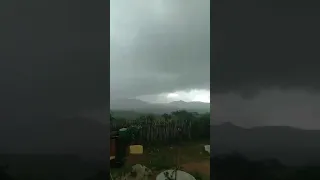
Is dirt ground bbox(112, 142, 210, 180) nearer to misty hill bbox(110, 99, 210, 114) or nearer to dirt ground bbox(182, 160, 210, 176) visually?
dirt ground bbox(182, 160, 210, 176)

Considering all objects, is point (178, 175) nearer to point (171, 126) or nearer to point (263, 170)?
point (171, 126)

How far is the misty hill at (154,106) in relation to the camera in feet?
8.65

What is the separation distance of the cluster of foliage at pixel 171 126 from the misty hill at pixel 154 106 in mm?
33

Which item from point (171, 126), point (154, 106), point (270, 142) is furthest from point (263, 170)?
Result: point (154, 106)

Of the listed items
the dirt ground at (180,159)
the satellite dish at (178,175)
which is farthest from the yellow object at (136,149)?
the satellite dish at (178,175)

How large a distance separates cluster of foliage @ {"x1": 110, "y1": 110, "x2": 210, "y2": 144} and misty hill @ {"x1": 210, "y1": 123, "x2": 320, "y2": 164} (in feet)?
0.28

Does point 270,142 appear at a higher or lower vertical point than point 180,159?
higher

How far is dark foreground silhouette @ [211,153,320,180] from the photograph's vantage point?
261 centimetres

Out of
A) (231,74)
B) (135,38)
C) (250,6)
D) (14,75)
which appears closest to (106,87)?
(135,38)

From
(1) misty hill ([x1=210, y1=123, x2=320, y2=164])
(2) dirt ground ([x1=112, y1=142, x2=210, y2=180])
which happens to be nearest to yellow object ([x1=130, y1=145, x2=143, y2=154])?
(2) dirt ground ([x1=112, y1=142, x2=210, y2=180])

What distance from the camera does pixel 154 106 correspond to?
8.73 feet

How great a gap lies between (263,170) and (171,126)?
0.66m

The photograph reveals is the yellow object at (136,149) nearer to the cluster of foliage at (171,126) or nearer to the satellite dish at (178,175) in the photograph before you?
the cluster of foliage at (171,126)

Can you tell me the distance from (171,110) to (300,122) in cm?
85
